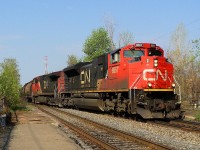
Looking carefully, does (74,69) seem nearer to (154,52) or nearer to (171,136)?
→ (154,52)

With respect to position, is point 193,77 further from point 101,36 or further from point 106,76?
point 101,36

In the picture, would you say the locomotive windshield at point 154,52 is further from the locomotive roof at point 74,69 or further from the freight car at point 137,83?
the locomotive roof at point 74,69

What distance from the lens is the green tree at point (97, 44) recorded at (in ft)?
230

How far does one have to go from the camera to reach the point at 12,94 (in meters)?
28.2

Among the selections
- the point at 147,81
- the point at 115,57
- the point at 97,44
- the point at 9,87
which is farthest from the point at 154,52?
the point at 97,44

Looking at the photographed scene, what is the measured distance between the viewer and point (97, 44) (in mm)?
70688

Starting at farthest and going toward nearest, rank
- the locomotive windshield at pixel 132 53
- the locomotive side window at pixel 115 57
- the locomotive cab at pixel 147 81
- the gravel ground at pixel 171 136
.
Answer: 1. the locomotive side window at pixel 115 57
2. the locomotive windshield at pixel 132 53
3. the locomotive cab at pixel 147 81
4. the gravel ground at pixel 171 136

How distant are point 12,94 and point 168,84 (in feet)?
50.4

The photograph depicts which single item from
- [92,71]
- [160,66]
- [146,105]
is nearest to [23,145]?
[146,105]

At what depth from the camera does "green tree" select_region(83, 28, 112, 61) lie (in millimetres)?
70062

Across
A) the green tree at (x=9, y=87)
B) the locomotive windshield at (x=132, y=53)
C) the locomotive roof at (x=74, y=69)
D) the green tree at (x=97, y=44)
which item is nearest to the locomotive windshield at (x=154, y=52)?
the locomotive windshield at (x=132, y=53)

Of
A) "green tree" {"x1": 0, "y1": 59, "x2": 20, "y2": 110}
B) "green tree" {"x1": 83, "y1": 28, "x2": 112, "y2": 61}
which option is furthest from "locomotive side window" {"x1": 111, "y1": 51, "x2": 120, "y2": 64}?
"green tree" {"x1": 83, "y1": 28, "x2": 112, "y2": 61}

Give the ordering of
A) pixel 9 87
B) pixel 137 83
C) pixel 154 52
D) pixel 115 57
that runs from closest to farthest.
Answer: pixel 137 83 → pixel 154 52 → pixel 115 57 → pixel 9 87

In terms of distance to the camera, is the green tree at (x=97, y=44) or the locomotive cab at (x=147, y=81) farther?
the green tree at (x=97, y=44)
